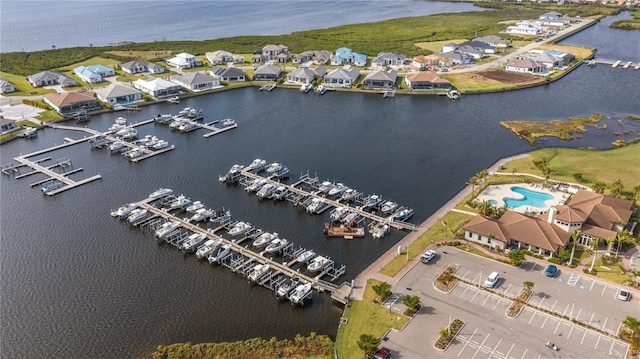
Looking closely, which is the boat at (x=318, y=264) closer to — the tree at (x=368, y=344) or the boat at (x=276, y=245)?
the boat at (x=276, y=245)

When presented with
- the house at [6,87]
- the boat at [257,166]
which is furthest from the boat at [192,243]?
the house at [6,87]

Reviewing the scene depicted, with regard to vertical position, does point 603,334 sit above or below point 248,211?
below

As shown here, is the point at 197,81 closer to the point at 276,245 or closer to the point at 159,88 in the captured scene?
A: the point at 159,88

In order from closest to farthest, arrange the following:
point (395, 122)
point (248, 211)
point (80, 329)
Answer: point (80, 329) < point (248, 211) < point (395, 122)

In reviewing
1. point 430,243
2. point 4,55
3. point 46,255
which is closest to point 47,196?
point 46,255

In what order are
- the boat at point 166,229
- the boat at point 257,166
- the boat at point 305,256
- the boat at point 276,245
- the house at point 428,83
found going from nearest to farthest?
the boat at point 305,256 < the boat at point 276,245 < the boat at point 166,229 < the boat at point 257,166 < the house at point 428,83

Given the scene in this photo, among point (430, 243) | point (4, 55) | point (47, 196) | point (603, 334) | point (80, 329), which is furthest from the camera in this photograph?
point (4, 55)

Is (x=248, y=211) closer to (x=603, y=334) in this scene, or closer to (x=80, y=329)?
(x=80, y=329)
